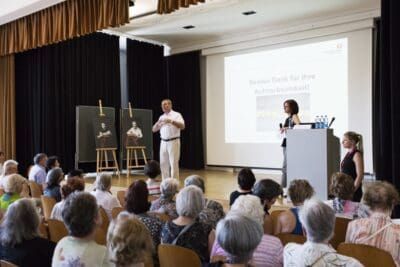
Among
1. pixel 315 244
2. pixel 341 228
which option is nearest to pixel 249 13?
pixel 341 228

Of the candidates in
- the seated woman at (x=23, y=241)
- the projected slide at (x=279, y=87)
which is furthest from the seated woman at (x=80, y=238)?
the projected slide at (x=279, y=87)

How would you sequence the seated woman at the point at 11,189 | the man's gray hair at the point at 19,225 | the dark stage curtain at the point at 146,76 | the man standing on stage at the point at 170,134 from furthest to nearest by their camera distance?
the dark stage curtain at the point at 146,76
the man standing on stage at the point at 170,134
the seated woman at the point at 11,189
the man's gray hair at the point at 19,225

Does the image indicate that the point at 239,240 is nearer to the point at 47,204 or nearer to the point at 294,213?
the point at 294,213

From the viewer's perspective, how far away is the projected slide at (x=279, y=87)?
26.1 feet

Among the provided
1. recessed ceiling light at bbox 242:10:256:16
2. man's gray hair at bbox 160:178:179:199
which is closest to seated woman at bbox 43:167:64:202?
man's gray hair at bbox 160:178:179:199

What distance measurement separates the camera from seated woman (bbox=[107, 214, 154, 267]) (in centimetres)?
160

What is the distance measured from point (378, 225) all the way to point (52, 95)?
769cm

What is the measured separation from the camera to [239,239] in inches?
61.9

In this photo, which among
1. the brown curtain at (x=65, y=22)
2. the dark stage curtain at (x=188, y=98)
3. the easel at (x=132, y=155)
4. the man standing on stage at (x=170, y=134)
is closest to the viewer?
the brown curtain at (x=65, y=22)

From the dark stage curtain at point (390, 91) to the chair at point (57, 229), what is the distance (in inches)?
116

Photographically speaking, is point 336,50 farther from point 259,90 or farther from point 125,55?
point 125,55

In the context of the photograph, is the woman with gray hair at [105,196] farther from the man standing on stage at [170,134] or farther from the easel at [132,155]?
the easel at [132,155]

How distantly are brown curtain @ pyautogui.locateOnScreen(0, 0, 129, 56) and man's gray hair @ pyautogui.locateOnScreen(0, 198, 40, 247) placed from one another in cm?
362

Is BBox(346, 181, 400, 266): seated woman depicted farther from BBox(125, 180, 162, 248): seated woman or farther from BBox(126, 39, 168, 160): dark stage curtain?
BBox(126, 39, 168, 160): dark stage curtain
